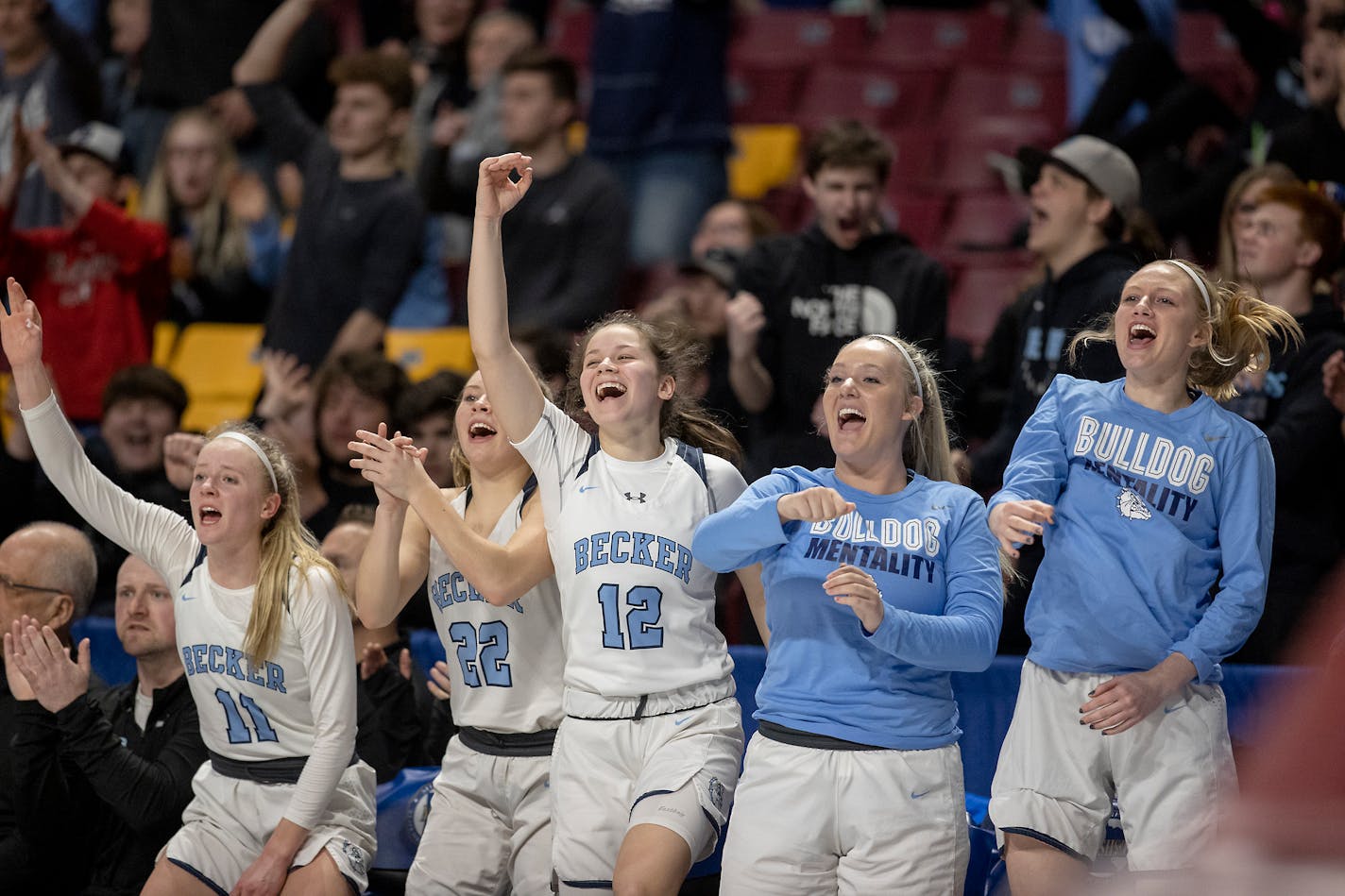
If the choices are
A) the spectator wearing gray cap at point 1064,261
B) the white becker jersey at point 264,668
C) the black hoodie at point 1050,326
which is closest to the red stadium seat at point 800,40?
the spectator wearing gray cap at point 1064,261

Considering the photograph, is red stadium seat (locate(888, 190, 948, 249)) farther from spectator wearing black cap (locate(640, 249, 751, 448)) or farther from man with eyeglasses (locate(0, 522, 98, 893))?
man with eyeglasses (locate(0, 522, 98, 893))

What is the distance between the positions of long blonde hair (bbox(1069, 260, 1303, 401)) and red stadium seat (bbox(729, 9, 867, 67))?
6.67 m

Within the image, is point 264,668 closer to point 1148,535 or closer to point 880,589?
point 880,589

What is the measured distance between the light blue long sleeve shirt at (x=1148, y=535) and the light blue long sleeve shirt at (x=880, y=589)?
20cm

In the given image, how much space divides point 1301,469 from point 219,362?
5.94 metres

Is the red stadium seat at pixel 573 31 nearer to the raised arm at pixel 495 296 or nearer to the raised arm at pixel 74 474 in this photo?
the raised arm at pixel 74 474

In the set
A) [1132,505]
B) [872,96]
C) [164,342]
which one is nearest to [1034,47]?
[872,96]

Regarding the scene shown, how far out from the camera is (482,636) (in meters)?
4.75

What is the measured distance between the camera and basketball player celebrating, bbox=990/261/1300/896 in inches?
160

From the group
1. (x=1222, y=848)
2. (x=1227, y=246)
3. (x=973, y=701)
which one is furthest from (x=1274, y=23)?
(x=1222, y=848)

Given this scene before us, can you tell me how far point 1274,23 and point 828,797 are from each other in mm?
5625

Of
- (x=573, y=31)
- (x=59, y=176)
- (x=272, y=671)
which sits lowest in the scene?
(x=272, y=671)

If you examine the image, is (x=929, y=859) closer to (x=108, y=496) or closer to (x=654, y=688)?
(x=654, y=688)

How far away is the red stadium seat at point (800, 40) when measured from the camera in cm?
1085
